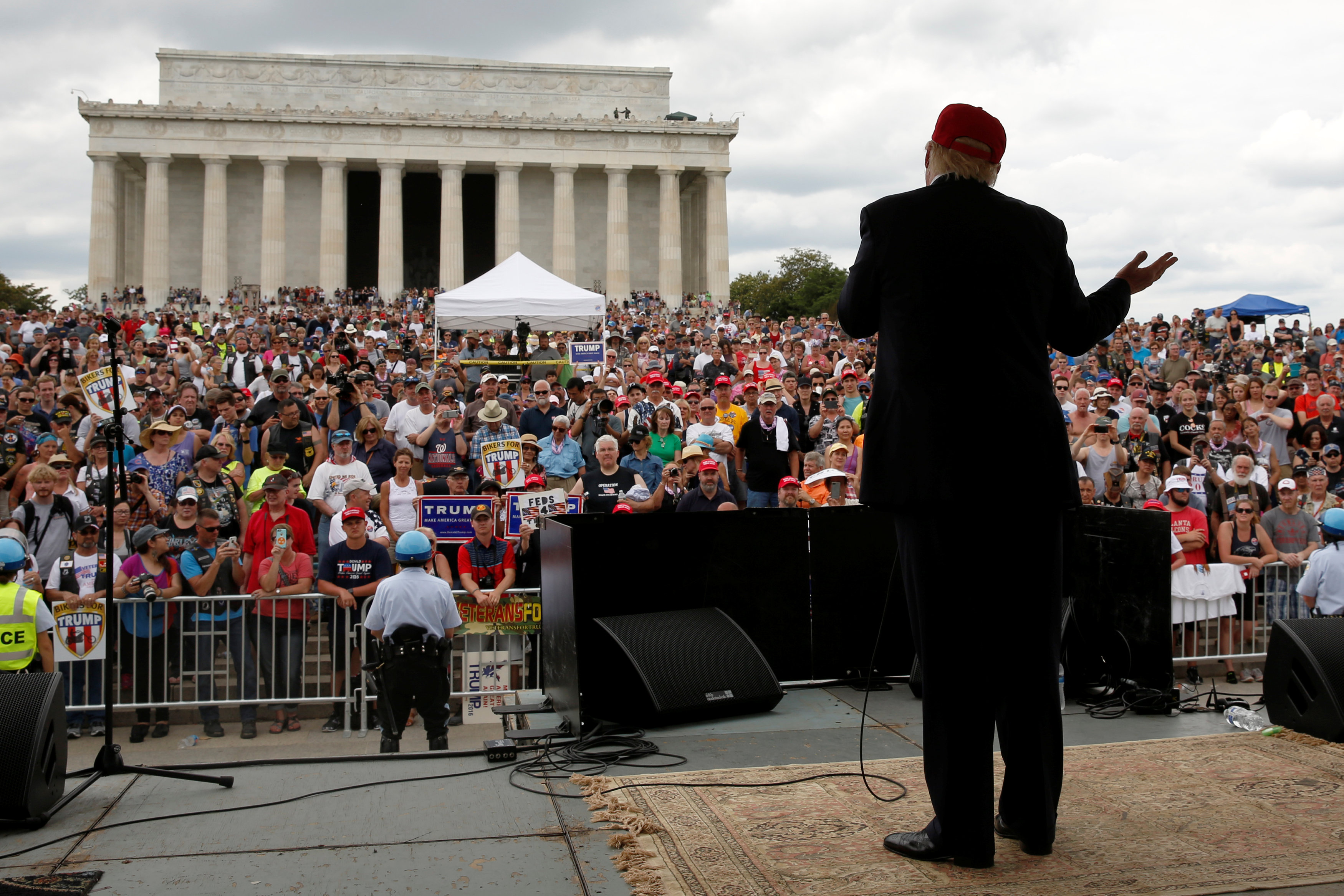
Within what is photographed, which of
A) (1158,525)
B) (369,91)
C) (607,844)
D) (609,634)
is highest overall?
(369,91)

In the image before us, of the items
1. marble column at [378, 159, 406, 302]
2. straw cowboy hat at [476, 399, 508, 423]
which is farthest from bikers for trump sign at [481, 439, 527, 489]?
marble column at [378, 159, 406, 302]

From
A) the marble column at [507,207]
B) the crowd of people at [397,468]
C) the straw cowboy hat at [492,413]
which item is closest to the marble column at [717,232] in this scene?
the marble column at [507,207]

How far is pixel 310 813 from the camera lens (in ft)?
13.7

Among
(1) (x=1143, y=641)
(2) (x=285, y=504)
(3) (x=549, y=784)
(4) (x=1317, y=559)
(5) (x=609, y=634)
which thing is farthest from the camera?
(2) (x=285, y=504)

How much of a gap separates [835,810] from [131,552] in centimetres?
840

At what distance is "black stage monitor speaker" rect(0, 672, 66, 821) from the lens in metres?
4.20

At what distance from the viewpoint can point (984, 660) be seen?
357 centimetres

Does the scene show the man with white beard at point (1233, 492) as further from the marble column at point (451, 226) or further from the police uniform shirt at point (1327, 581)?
the marble column at point (451, 226)

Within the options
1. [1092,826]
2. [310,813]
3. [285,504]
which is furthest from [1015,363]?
[285,504]

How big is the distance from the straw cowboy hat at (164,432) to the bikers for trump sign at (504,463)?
3.48m

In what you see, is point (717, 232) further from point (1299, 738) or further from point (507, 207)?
point (1299, 738)

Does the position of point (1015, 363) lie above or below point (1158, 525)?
above

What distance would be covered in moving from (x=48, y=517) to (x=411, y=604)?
203 inches

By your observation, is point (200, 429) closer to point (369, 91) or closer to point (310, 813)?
point (310, 813)
